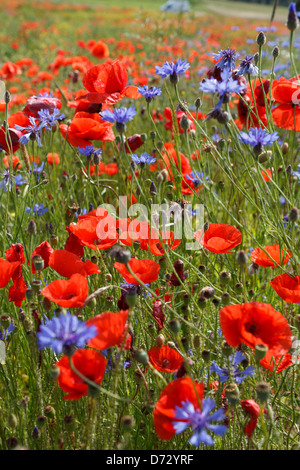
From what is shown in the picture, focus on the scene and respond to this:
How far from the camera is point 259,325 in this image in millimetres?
891

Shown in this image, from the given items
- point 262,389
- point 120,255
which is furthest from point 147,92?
point 262,389

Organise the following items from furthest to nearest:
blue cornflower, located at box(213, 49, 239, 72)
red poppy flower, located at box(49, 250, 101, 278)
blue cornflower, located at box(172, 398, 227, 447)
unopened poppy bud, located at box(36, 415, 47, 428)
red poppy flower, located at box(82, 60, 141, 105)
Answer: red poppy flower, located at box(82, 60, 141, 105) < blue cornflower, located at box(213, 49, 239, 72) < red poppy flower, located at box(49, 250, 101, 278) < unopened poppy bud, located at box(36, 415, 47, 428) < blue cornflower, located at box(172, 398, 227, 447)

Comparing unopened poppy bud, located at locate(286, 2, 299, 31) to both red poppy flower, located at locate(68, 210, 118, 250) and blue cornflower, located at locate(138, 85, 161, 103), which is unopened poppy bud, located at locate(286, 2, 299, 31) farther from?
red poppy flower, located at locate(68, 210, 118, 250)

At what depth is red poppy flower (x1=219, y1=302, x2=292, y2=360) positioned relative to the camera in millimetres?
860

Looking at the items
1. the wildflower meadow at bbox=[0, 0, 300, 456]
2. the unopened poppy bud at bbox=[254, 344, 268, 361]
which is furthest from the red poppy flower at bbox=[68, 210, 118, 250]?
the unopened poppy bud at bbox=[254, 344, 268, 361]

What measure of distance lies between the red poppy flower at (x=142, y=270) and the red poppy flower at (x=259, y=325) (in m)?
0.23

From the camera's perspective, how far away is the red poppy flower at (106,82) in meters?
1.46

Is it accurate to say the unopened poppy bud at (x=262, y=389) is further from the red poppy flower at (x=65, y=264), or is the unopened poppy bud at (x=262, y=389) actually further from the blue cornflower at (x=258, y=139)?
the blue cornflower at (x=258, y=139)

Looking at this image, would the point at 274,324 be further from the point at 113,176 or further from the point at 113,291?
the point at 113,176

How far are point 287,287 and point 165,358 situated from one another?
34 centimetres

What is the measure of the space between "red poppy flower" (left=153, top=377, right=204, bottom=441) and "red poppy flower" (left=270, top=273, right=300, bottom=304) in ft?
1.07

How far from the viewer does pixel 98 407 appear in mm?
1063
